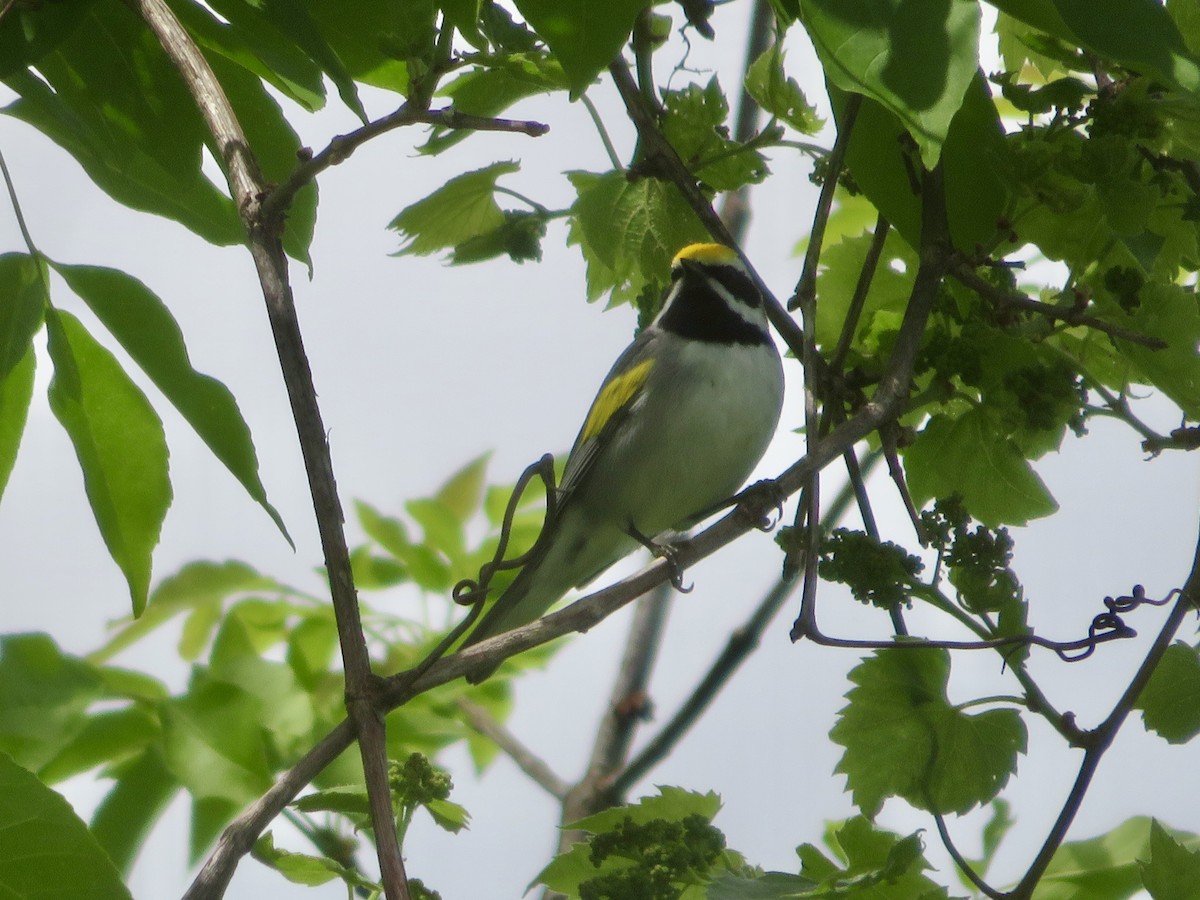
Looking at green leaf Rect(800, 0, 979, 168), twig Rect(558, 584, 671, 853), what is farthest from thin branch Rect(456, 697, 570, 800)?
green leaf Rect(800, 0, 979, 168)

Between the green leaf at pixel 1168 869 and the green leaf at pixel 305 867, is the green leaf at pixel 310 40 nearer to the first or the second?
the green leaf at pixel 305 867

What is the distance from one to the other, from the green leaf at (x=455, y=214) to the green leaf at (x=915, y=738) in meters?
0.95

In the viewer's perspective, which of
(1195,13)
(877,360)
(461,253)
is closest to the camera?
(1195,13)

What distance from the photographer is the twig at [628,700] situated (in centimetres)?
313

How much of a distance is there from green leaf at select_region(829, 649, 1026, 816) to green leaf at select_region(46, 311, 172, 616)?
88 centimetres

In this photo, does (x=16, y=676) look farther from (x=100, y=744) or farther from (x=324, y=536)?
(x=324, y=536)

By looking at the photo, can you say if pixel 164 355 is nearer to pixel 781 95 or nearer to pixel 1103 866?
pixel 781 95

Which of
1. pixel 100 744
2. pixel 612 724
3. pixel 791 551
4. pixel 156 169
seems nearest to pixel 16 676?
pixel 100 744

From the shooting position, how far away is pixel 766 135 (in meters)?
1.80

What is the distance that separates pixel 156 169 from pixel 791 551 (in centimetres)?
92

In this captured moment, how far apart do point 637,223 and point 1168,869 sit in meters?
1.09

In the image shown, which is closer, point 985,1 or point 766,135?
point 985,1

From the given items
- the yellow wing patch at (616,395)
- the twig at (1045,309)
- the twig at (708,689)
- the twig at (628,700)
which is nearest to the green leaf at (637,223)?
the twig at (1045,309)

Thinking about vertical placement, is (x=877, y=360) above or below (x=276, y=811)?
above
